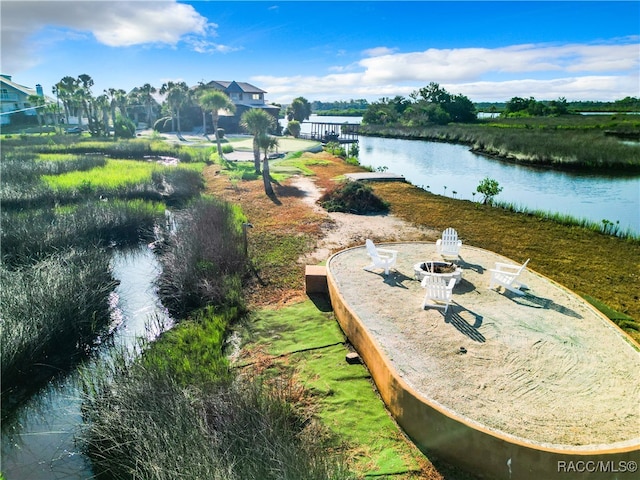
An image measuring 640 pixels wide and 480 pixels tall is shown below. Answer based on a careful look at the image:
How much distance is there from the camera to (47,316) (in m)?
7.82

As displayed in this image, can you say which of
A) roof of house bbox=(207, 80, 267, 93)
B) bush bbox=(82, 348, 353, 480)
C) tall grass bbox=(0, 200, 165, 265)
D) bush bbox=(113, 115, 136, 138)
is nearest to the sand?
bush bbox=(82, 348, 353, 480)

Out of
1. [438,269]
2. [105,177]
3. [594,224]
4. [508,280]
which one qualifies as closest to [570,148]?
[594,224]

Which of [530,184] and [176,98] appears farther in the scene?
[176,98]

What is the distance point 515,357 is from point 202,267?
23.9ft

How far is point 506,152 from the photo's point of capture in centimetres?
3750

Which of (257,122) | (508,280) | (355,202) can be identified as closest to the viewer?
(508,280)

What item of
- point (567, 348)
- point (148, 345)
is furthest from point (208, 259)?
point (567, 348)

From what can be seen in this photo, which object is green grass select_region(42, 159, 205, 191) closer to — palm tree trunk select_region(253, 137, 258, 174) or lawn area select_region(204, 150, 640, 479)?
lawn area select_region(204, 150, 640, 479)

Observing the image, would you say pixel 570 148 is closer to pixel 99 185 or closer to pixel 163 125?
pixel 99 185

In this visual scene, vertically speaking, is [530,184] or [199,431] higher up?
[530,184]

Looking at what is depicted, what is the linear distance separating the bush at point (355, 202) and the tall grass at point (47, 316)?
10019 mm

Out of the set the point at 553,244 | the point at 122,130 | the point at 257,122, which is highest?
the point at 122,130

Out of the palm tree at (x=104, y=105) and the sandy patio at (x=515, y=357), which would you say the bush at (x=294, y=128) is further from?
the sandy patio at (x=515, y=357)

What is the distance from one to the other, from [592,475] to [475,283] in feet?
15.6
